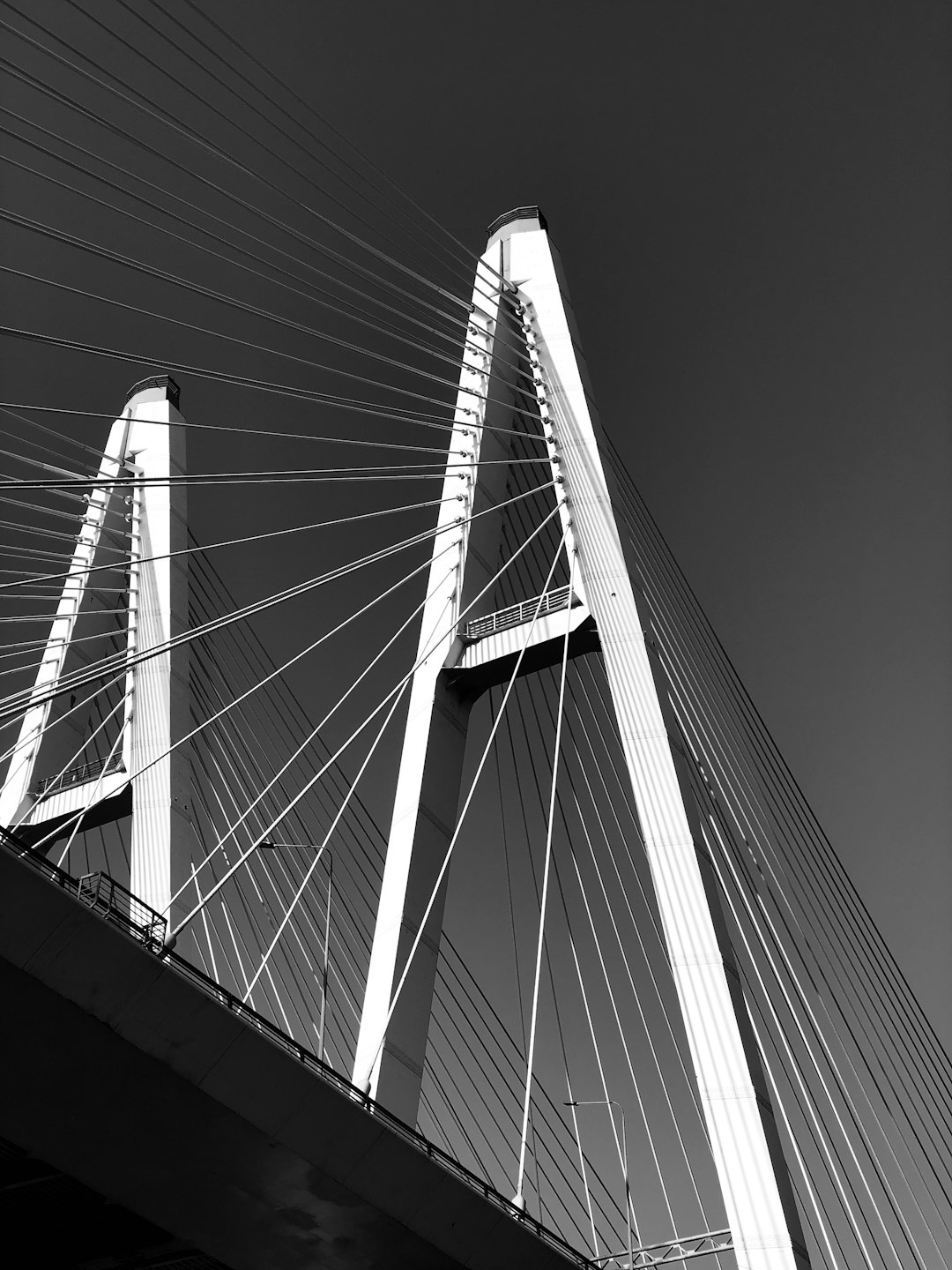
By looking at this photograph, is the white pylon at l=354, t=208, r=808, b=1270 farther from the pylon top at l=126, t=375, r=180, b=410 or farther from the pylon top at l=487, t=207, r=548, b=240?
the pylon top at l=126, t=375, r=180, b=410

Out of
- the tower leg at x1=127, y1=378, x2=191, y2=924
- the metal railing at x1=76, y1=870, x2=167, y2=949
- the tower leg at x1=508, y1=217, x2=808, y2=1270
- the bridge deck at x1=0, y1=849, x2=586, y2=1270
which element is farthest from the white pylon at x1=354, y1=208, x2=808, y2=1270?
the metal railing at x1=76, y1=870, x2=167, y2=949

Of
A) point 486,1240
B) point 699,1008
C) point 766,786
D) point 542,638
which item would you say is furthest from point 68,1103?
point 766,786

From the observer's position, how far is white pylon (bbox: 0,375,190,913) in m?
21.8

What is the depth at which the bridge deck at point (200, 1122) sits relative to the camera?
11.9m

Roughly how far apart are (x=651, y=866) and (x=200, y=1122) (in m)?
6.25

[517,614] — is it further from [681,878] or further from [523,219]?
[523,219]

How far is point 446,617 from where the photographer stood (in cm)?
2066

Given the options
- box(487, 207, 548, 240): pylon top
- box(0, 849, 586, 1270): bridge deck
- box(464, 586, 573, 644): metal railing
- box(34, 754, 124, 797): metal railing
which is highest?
box(487, 207, 548, 240): pylon top

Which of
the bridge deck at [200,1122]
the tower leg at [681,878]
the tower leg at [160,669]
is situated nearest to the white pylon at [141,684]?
the tower leg at [160,669]

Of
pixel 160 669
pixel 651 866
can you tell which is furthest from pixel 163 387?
pixel 651 866

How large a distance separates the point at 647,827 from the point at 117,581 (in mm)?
11965

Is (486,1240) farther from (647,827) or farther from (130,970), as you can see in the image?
(130,970)

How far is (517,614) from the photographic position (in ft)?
66.3

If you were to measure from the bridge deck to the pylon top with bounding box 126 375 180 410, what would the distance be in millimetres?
15502
